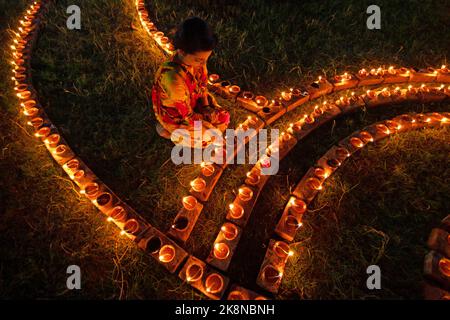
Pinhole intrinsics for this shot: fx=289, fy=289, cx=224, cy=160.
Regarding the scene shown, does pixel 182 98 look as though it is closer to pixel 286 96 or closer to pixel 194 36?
pixel 194 36

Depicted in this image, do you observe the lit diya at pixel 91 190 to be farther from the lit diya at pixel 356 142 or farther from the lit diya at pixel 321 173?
the lit diya at pixel 356 142

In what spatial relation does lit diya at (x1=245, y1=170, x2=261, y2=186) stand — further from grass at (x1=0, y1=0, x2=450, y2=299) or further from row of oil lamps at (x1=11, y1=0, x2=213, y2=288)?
row of oil lamps at (x1=11, y1=0, x2=213, y2=288)

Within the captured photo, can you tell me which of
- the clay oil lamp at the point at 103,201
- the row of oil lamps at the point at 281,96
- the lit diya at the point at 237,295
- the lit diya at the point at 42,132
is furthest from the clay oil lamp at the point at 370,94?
the lit diya at the point at 42,132

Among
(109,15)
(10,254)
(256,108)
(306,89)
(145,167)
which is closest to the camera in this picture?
(10,254)

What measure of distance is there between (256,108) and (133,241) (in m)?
2.23

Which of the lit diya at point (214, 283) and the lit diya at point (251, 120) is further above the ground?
the lit diya at point (251, 120)

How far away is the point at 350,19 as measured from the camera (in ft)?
17.9

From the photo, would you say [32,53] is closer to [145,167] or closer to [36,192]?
[36,192]

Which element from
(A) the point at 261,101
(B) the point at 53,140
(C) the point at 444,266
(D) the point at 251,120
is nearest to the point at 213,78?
(A) the point at 261,101

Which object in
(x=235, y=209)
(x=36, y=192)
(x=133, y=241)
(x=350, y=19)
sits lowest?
(x=133, y=241)

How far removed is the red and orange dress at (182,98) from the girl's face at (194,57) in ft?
0.29

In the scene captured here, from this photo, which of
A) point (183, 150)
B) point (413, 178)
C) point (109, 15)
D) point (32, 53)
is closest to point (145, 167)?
point (183, 150)

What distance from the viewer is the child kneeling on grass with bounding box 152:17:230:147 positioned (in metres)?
2.26

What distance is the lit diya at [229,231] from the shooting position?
274 centimetres
